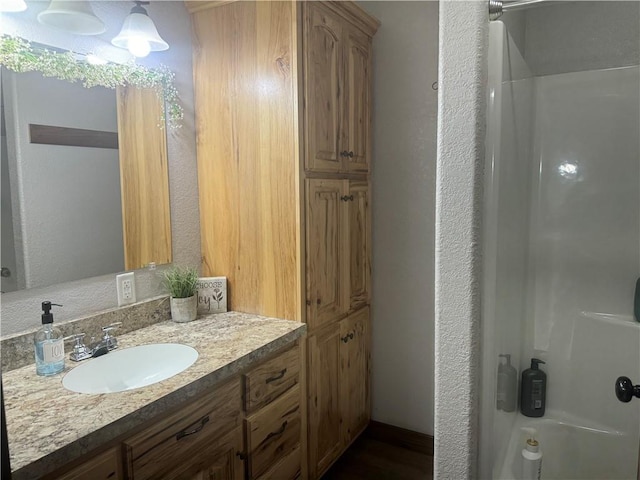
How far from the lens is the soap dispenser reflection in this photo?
5.14 ft

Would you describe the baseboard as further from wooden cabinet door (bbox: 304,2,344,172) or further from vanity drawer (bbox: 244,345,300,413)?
wooden cabinet door (bbox: 304,2,344,172)

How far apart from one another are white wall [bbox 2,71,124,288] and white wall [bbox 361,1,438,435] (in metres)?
1.40

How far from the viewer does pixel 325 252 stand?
6.85ft

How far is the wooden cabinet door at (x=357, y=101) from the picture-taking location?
2.23m

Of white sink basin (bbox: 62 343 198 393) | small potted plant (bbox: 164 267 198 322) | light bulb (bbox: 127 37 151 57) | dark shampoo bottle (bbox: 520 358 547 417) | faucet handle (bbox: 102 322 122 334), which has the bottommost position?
dark shampoo bottle (bbox: 520 358 547 417)

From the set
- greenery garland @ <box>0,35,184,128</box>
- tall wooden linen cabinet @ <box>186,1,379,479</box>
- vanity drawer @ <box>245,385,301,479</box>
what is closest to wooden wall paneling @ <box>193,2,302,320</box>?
tall wooden linen cabinet @ <box>186,1,379,479</box>

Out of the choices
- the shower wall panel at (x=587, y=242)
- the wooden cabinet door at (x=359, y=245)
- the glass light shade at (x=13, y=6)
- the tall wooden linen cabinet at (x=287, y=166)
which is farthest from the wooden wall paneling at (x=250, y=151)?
the shower wall panel at (x=587, y=242)

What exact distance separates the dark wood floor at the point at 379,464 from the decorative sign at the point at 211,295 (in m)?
1.02

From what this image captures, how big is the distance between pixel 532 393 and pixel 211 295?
5.21 ft

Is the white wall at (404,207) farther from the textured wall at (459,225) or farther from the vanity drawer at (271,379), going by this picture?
the textured wall at (459,225)

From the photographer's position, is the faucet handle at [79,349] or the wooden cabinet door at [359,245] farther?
the wooden cabinet door at [359,245]

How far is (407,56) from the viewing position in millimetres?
2412

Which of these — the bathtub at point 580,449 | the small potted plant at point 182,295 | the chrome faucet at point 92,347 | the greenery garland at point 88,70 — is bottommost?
the bathtub at point 580,449

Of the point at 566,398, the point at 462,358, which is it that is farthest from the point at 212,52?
the point at 566,398
